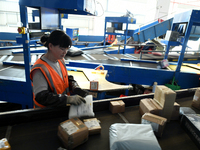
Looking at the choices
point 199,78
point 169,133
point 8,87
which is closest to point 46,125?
point 169,133

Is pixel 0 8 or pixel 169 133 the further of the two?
pixel 0 8

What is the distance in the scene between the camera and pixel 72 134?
104 cm

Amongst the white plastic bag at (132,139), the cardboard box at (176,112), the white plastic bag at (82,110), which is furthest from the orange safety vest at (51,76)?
the cardboard box at (176,112)

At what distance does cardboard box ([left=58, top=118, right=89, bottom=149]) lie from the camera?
104 centimetres

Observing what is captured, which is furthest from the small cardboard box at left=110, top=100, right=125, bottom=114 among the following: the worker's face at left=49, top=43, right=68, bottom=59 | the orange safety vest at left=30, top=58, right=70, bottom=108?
the worker's face at left=49, top=43, right=68, bottom=59

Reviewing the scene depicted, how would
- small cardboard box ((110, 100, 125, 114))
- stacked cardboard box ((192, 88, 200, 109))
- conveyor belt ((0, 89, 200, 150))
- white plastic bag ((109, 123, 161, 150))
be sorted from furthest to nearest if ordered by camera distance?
stacked cardboard box ((192, 88, 200, 109)) → small cardboard box ((110, 100, 125, 114)) → conveyor belt ((0, 89, 200, 150)) → white plastic bag ((109, 123, 161, 150))

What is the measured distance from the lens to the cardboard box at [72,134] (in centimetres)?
104

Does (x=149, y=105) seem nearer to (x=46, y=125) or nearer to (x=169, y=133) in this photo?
(x=169, y=133)

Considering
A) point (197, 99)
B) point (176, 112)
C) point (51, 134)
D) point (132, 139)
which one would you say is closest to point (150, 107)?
point (176, 112)

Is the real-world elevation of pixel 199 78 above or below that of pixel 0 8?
below

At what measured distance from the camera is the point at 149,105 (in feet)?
4.97

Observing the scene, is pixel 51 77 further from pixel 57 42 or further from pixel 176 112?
pixel 176 112

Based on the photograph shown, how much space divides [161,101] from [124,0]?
57.9 feet

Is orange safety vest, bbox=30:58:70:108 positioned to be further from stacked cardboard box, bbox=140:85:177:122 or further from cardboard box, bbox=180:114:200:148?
cardboard box, bbox=180:114:200:148
